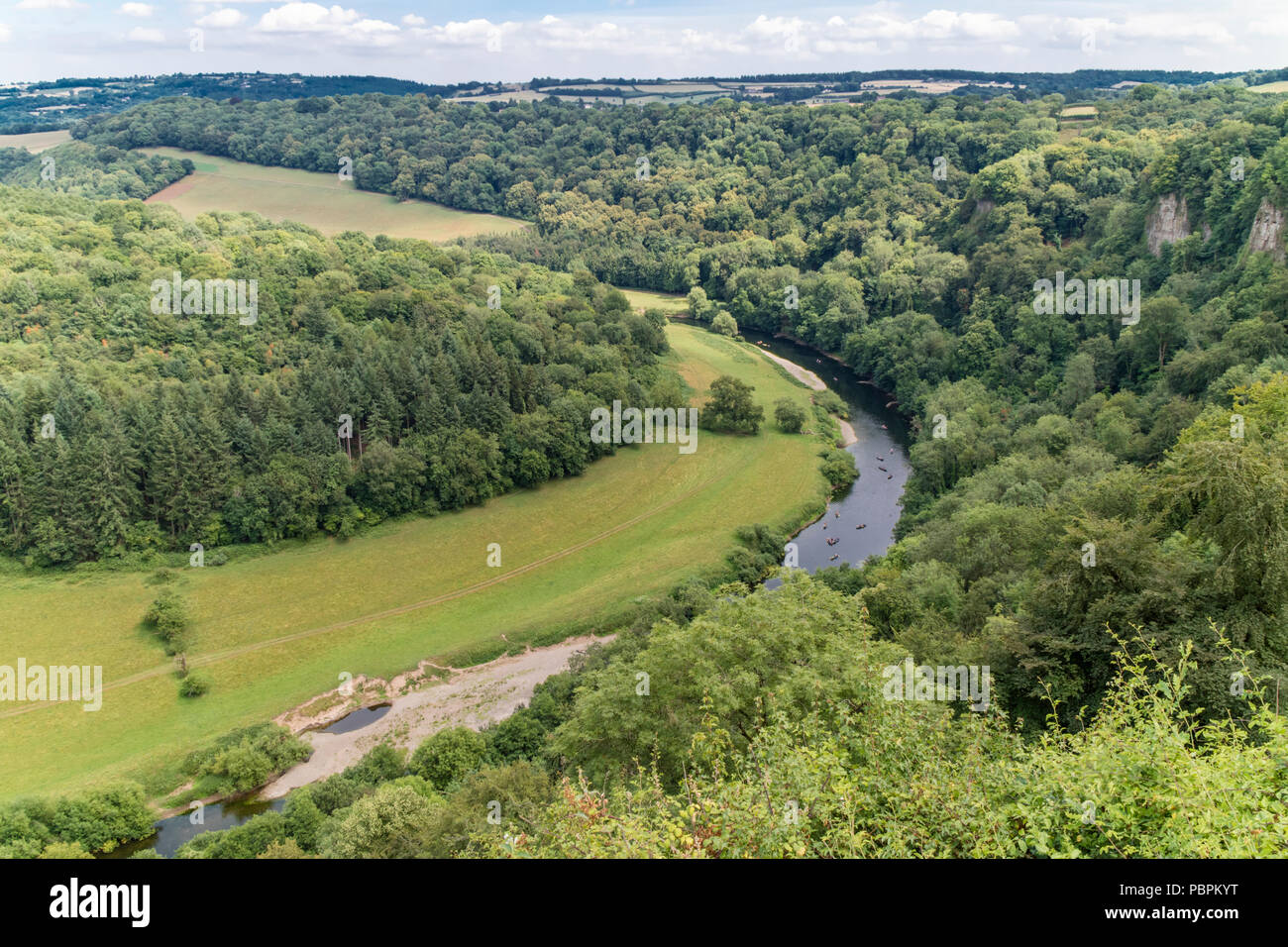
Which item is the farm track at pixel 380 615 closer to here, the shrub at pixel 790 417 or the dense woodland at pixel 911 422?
the dense woodland at pixel 911 422

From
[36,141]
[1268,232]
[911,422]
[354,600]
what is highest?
[36,141]

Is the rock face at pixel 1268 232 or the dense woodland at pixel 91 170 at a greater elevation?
the dense woodland at pixel 91 170

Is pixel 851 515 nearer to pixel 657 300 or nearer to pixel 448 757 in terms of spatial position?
pixel 448 757

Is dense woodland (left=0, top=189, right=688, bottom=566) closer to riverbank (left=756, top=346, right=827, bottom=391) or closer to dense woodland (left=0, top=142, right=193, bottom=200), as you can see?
riverbank (left=756, top=346, right=827, bottom=391)

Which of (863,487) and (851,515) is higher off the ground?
(863,487)

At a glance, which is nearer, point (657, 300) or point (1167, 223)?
point (1167, 223)

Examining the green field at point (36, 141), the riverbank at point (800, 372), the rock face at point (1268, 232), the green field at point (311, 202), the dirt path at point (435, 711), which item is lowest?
the dirt path at point (435, 711)

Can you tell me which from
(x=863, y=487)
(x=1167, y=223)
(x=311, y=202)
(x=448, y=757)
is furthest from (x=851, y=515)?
(x=311, y=202)

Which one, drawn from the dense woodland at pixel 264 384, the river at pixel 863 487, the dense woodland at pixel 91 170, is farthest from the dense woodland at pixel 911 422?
the dense woodland at pixel 91 170
